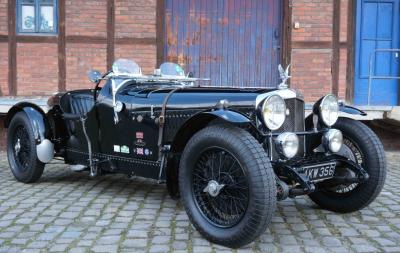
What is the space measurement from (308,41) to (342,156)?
16.5ft

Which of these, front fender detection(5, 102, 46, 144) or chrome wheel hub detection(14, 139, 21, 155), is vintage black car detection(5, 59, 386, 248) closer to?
front fender detection(5, 102, 46, 144)

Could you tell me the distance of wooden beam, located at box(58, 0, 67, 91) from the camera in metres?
8.56

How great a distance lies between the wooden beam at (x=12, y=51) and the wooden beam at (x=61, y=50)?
0.73 m

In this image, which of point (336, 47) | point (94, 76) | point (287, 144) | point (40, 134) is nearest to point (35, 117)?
point (40, 134)

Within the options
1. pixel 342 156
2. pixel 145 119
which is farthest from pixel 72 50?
pixel 342 156

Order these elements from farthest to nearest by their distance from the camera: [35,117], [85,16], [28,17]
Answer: [28,17], [85,16], [35,117]

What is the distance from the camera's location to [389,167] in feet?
22.7

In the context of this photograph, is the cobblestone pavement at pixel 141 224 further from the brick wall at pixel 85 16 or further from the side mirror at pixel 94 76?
the brick wall at pixel 85 16

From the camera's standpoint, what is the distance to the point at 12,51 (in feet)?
28.2

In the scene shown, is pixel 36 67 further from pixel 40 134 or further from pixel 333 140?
pixel 333 140

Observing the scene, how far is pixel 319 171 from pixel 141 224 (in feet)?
4.53

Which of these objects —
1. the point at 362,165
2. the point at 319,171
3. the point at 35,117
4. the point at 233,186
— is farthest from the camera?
the point at 35,117

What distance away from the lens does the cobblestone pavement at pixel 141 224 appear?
11.3ft

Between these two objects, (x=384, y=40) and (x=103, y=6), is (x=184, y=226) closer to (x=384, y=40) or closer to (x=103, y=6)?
(x=103, y=6)
